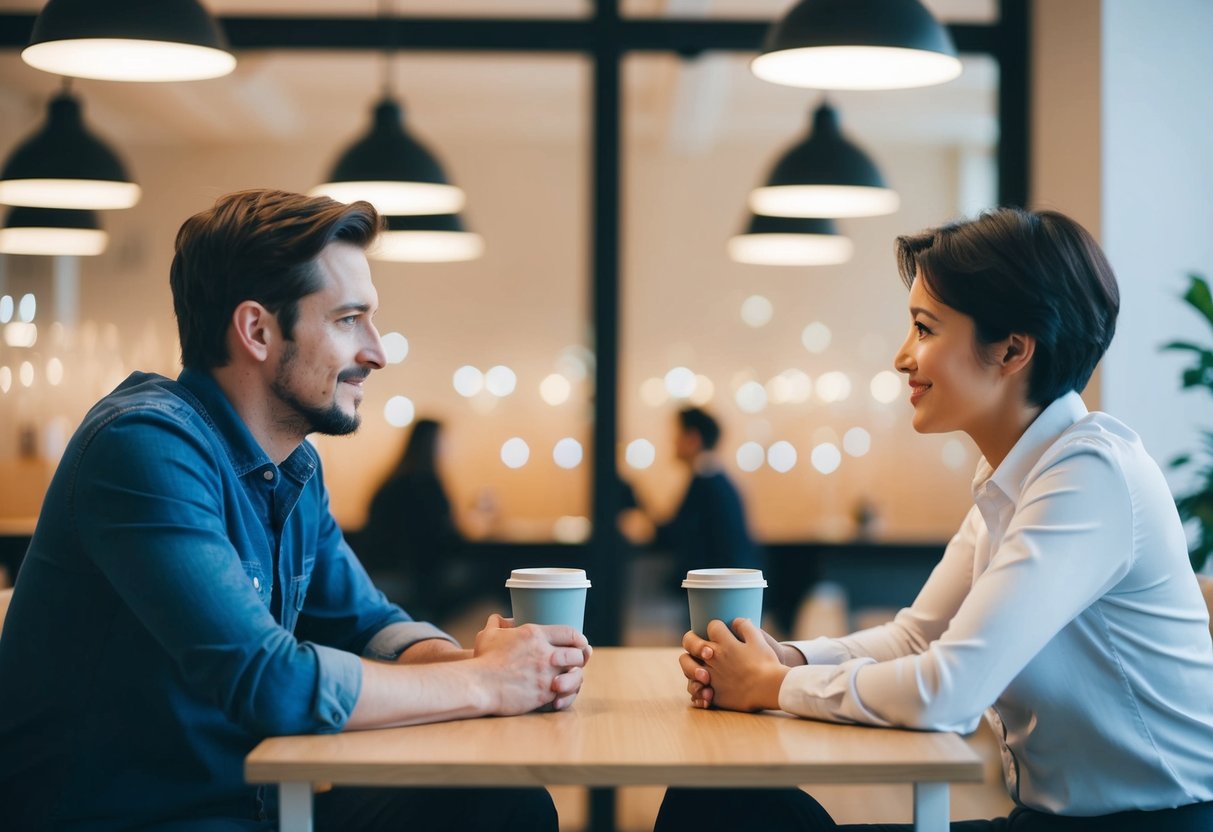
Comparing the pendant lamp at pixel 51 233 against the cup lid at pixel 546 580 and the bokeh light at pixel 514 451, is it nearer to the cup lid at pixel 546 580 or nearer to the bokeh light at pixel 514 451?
the bokeh light at pixel 514 451

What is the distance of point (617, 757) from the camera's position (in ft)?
4.10

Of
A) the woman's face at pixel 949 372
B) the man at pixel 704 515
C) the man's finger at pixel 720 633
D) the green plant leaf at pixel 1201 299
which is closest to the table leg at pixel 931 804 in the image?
the man's finger at pixel 720 633

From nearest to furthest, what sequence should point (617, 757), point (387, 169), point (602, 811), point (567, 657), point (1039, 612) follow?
1. point (617, 757)
2. point (1039, 612)
3. point (567, 657)
4. point (387, 169)
5. point (602, 811)

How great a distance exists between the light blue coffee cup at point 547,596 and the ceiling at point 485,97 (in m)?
2.82

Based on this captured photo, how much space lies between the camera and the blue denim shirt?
134 cm

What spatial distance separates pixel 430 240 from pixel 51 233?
1230 mm

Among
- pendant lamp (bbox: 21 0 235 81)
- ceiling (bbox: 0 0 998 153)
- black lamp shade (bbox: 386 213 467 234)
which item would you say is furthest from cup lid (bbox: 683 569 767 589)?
ceiling (bbox: 0 0 998 153)

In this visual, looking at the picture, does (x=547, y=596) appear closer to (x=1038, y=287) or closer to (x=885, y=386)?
(x=1038, y=287)

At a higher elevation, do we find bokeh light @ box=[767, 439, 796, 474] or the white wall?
the white wall

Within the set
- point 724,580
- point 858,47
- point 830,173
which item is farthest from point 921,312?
point 830,173

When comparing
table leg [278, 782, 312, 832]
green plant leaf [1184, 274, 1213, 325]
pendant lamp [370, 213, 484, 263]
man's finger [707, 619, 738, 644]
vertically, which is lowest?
table leg [278, 782, 312, 832]

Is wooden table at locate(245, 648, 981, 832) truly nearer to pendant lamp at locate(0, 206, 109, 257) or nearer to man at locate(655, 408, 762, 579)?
man at locate(655, 408, 762, 579)

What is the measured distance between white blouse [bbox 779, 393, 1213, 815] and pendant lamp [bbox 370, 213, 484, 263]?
106 inches

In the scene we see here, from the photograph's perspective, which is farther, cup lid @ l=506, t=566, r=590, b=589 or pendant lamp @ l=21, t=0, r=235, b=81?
pendant lamp @ l=21, t=0, r=235, b=81
